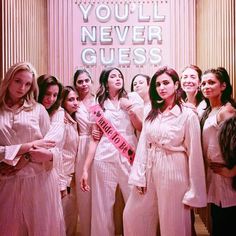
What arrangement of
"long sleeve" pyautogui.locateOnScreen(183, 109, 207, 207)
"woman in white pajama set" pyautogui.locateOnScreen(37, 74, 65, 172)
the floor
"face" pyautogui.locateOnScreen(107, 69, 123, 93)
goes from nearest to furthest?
"long sleeve" pyautogui.locateOnScreen(183, 109, 207, 207)
"woman in white pajama set" pyautogui.locateOnScreen(37, 74, 65, 172)
"face" pyautogui.locateOnScreen(107, 69, 123, 93)
the floor

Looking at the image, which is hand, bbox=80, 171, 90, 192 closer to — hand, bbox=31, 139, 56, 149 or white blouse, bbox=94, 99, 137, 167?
white blouse, bbox=94, 99, 137, 167

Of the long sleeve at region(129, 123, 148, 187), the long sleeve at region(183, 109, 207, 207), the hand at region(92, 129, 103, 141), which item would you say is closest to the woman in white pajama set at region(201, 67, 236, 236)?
the long sleeve at region(183, 109, 207, 207)

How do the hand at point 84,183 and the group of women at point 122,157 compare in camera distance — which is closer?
the group of women at point 122,157

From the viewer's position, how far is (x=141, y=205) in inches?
146

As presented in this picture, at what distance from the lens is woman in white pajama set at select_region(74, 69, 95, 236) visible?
4410 millimetres

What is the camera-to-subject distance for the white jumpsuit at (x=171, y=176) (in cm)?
351

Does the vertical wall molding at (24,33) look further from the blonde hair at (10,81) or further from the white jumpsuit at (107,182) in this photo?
the white jumpsuit at (107,182)

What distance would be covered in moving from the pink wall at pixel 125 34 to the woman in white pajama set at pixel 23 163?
110 inches

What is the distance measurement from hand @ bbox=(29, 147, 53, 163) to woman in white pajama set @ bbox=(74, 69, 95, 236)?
110cm

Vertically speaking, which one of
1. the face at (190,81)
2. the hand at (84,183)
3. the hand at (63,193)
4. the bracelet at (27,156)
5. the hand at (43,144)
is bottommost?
the hand at (63,193)

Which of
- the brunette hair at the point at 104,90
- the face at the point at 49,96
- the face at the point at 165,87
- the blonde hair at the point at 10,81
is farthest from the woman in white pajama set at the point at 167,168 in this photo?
the blonde hair at the point at 10,81

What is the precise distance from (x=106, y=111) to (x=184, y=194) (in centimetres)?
119

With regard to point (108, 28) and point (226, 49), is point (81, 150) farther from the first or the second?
point (108, 28)

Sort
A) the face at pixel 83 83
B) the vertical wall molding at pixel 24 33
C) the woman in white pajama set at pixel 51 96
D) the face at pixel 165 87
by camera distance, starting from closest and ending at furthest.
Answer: the face at pixel 165 87 → the woman in white pajama set at pixel 51 96 → the vertical wall molding at pixel 24 33 → the face at pixel 83 83
